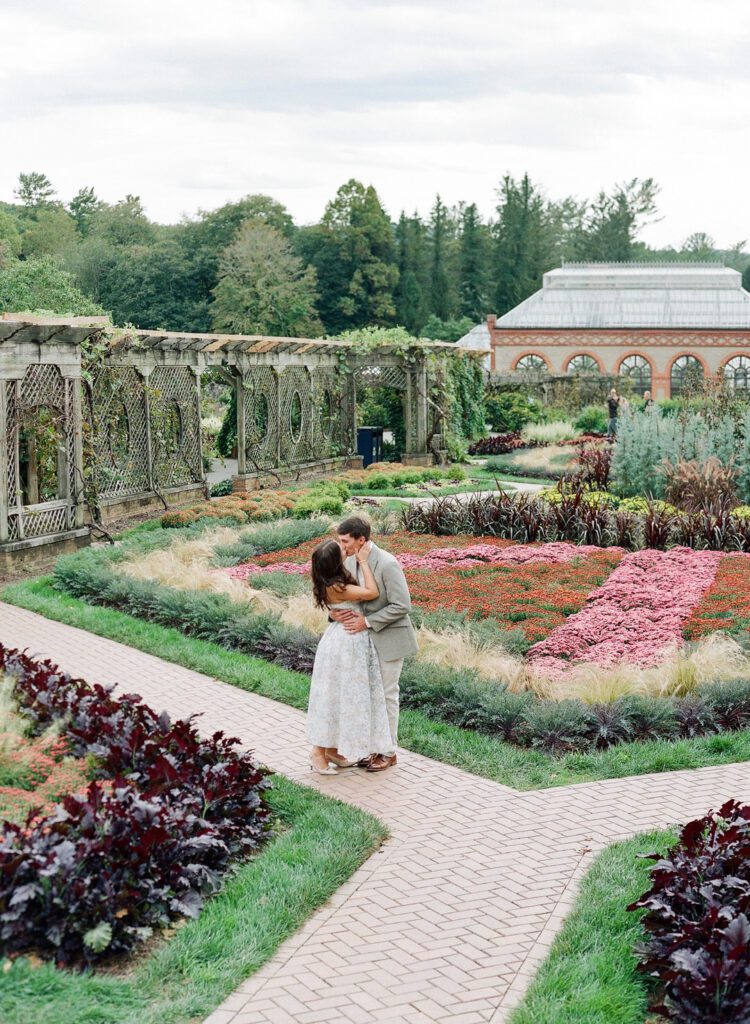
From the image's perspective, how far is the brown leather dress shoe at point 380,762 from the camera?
6.73 meters

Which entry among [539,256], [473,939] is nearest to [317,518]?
[473,939]

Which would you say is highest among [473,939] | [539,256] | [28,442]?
[539,256]

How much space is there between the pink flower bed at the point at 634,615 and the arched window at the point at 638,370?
34643 millimetres

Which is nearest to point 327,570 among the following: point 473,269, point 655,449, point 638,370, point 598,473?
point 655,449

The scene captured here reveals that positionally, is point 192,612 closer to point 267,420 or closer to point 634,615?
point 634,615

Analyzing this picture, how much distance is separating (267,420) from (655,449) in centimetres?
798

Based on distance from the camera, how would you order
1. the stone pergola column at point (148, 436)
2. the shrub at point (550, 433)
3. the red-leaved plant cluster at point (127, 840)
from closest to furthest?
the red-leaved plant cluster at point (127, 840) → the stone pergola column at point (148, 436) → the shrub at point (550, 433)

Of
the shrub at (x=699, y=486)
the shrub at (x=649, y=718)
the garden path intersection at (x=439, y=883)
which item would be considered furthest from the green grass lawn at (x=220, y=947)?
the shrub at (x=699, y=486)

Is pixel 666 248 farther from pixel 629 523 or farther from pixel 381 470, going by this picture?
pixel 629 523

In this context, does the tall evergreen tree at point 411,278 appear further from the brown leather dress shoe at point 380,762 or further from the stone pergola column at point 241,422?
the brown leather dress shoe at point 380,762

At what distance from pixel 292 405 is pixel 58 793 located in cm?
Result: 1809

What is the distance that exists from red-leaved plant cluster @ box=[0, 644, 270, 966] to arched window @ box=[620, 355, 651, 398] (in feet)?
137

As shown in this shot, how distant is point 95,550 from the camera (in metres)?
13.1

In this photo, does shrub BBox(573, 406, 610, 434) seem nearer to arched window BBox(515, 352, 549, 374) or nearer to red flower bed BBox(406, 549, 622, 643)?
arched window BBox(515, 352, 549, 374)
